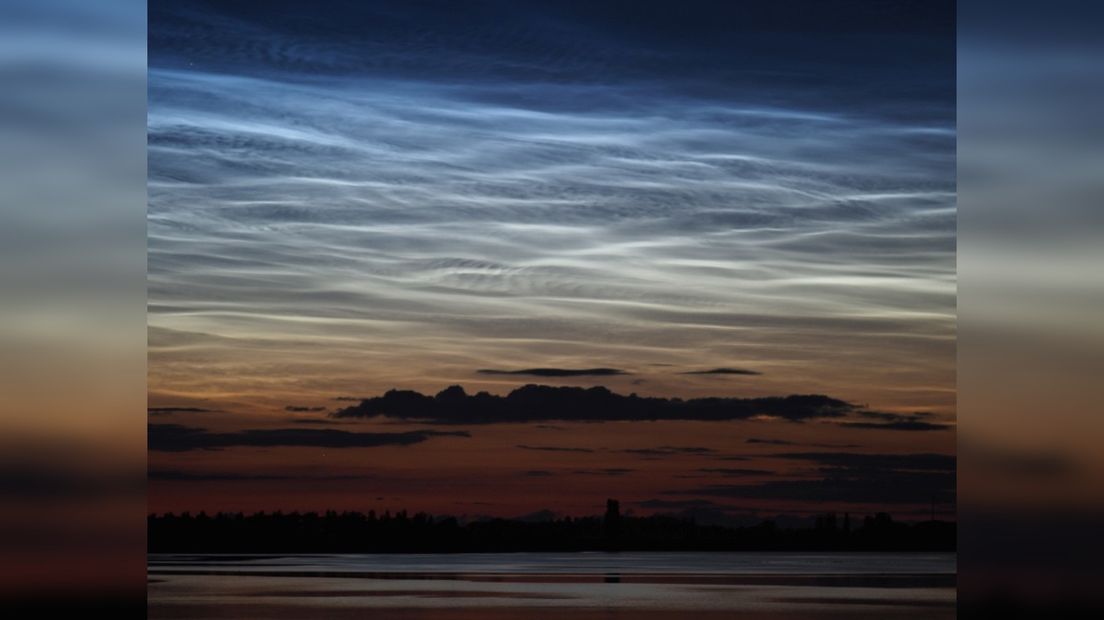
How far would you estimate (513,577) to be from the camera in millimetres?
42062

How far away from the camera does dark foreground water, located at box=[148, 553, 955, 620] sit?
24.7 meters

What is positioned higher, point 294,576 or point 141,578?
point 141,578

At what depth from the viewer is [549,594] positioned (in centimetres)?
3089

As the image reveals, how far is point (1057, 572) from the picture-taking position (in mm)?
6406

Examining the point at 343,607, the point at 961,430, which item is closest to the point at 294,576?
the point at 343,607

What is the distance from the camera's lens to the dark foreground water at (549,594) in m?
24.7

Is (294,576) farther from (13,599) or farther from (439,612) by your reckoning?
(13,599)

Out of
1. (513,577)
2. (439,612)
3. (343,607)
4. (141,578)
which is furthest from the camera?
(513,577)

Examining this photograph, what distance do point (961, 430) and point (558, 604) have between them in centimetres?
2075

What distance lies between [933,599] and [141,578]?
84.0ft

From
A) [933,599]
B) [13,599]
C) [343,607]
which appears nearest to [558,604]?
[343,607]

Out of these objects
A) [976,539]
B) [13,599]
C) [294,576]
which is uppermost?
[976,539]

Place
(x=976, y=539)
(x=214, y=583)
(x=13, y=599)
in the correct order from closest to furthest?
(x=976, y=539)
(x=13, y=599)
(x=214, y=583)

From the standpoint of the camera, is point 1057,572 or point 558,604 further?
point 558,604
